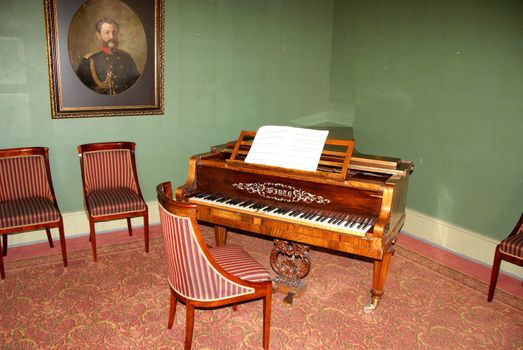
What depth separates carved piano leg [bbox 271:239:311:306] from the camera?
3354mm

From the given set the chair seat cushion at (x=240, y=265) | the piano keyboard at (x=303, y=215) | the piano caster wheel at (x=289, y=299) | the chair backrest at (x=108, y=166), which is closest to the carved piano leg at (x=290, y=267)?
the piano caster wheel at (x=289, y=299)

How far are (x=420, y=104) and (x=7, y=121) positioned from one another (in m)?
4.13

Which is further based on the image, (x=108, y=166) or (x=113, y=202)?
(x=108, y=166)

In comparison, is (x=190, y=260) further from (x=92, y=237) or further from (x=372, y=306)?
(x=92, y=237)

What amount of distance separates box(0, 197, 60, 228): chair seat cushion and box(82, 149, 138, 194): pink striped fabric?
49 centimetres

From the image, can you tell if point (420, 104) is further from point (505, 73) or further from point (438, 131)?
point (505, 73)

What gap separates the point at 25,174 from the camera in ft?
13.3

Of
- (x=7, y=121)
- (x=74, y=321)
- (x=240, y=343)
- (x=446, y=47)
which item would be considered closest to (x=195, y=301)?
(x=240, y=343)

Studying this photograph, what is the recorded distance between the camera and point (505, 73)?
3908 mm

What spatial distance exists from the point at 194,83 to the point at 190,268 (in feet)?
9.55

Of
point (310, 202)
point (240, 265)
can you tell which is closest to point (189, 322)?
point (240, 265)

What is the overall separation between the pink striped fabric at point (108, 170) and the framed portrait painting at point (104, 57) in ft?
1.45

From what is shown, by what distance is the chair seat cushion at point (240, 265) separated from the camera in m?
2.72

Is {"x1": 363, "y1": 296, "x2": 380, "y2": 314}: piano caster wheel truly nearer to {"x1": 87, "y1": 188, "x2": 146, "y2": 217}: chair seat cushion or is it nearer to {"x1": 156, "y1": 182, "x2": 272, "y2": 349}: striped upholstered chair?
{"x1": 156, "y1": 182, "x2": 272, "y2": 349}: striped upholstered chair
